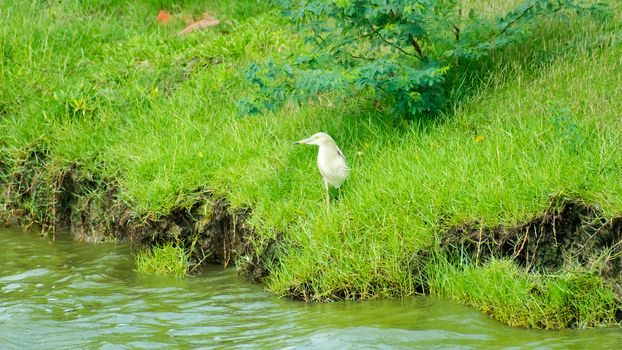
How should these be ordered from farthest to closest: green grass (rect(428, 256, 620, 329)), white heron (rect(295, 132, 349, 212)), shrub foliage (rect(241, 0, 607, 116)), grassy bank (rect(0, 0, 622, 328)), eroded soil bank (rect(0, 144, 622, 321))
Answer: shrub foliage (rect(241, 0, 607, 116)) < white heron (rect(295, 132, 349, 212)) < grassy bank (rect(0, 0, 622, 328)) < eroded soil bank (rect(0, 144, 622, 321)) < green grass (rect(428, 256, 620, 329))

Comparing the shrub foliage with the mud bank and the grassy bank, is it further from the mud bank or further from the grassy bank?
the mud bank

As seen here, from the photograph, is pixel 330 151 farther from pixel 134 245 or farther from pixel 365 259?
pixel 134 245

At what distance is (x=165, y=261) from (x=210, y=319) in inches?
65.4

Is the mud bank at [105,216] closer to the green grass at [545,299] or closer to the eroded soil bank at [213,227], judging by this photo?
the eroded soil bank at [213,227]

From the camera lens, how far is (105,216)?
997cm

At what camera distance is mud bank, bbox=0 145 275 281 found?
8906mm

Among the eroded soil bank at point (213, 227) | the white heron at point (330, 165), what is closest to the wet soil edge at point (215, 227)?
the eroded soil bank at point (213, 227)

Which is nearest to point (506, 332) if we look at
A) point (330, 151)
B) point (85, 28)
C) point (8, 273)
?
point (330, 151)

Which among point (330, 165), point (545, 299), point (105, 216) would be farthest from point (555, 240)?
point (105, 216)

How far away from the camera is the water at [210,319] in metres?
6.54

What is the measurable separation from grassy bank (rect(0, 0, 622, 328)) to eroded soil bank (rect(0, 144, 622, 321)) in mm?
82

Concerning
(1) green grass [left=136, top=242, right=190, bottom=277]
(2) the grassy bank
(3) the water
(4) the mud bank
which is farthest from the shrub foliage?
(3) the water

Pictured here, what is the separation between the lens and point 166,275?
29.3ft

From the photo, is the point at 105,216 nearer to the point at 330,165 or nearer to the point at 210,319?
the point at 210,319
